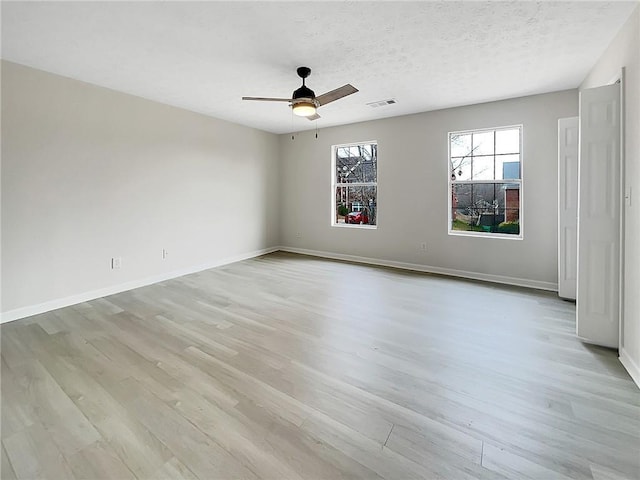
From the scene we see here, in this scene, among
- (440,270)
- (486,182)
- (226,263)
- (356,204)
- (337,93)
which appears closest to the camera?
(337,93)

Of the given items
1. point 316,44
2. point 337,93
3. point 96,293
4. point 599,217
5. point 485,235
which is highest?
point 316,44

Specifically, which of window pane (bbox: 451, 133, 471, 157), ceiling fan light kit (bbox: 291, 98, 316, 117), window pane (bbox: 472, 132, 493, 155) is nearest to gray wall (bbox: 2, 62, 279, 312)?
ceiling fan light kit (bbox: 291, 98, 316, 117)

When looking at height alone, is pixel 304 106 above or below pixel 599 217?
above

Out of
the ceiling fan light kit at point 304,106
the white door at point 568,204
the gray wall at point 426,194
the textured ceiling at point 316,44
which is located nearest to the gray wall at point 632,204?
the textured ceiling at point 316,44

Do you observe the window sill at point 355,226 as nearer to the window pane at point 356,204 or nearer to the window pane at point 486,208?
the window pane at point 356,204

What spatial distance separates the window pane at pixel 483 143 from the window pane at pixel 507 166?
0.61ft

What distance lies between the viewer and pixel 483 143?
4.57 metres

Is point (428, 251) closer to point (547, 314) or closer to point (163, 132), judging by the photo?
point (547, 314)

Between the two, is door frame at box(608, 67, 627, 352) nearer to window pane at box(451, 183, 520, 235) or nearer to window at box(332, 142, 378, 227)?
window pane at box(451, 183, 520, 235)

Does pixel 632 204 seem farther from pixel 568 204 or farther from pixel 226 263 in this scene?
pixel 226 263

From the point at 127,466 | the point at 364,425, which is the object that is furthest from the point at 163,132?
the point at 364,425

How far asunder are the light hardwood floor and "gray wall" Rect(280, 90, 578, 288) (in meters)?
1.17

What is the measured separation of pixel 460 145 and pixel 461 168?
1.22 feet

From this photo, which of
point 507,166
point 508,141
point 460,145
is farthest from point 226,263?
point 508,141
